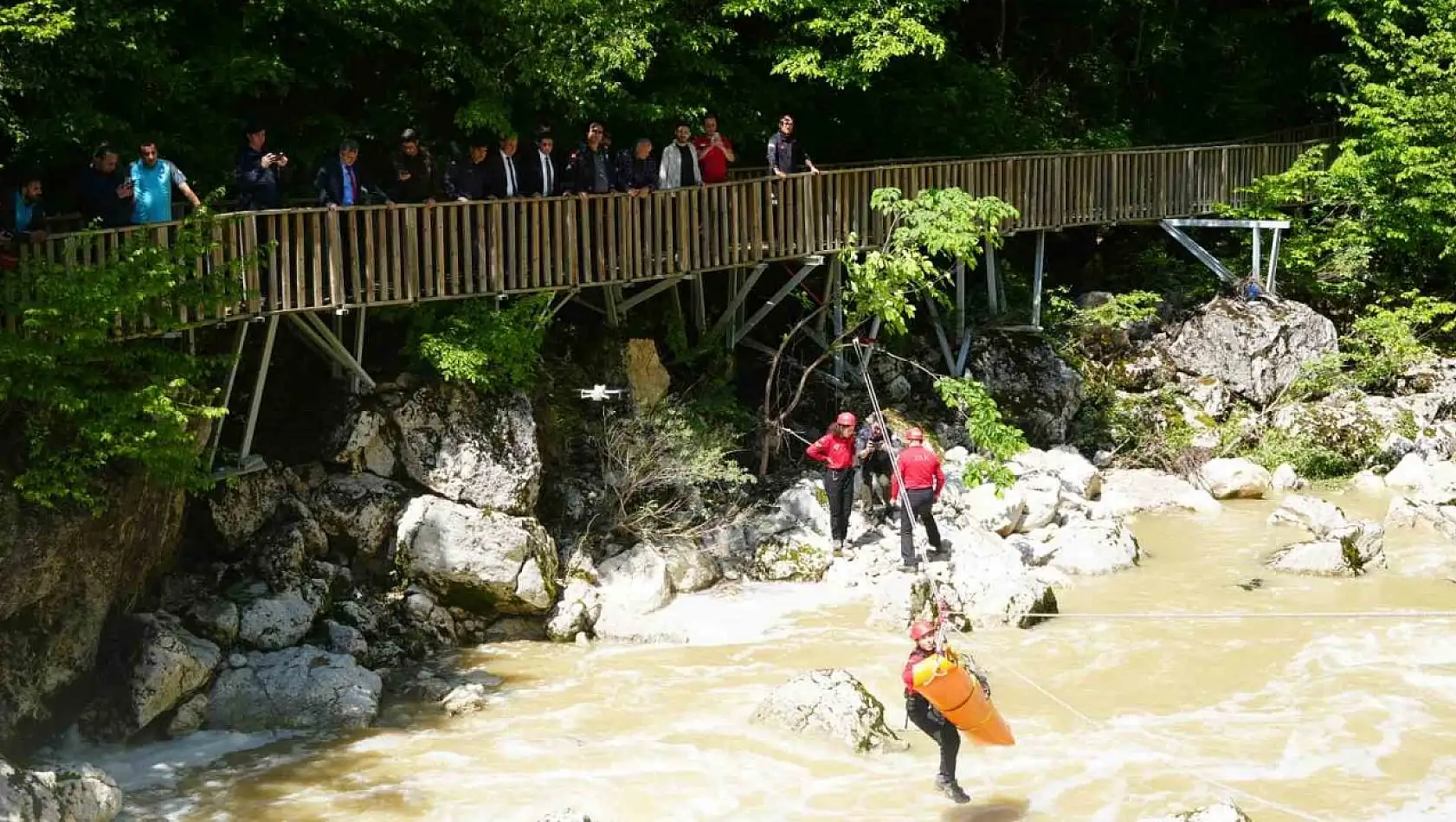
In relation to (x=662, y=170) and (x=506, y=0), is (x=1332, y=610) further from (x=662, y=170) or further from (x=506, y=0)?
(x=506, y=0)

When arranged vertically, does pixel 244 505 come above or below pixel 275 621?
above

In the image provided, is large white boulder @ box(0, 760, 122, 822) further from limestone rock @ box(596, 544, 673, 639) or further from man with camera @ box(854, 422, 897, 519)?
man with camera @ box(854, 422, 897, 519)

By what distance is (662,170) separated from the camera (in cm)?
1830

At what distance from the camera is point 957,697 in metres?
12.0

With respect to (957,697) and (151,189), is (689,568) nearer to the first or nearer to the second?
(957,697)

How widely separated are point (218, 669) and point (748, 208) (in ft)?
26.6

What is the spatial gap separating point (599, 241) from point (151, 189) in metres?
4.82

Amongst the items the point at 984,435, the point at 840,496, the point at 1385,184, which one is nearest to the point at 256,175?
the point at 840,496

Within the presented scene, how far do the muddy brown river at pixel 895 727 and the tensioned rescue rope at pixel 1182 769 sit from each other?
21 mm

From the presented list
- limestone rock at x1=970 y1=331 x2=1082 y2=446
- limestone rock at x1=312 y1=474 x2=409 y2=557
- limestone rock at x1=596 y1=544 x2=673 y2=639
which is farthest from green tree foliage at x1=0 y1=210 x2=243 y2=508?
limestone rock at x1=970 y1=331 x2=1082 y2=446

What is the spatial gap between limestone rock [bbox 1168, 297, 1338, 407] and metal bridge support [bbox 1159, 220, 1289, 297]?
2.73 ft

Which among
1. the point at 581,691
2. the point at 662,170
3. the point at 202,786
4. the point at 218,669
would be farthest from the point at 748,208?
the point at 202,786

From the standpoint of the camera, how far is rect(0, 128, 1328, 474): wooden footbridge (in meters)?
15.0

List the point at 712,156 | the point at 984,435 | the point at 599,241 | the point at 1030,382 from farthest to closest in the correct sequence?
the point at 1030,382 → the point at 712,156 → the point at 984,435 → the point at 599,241
